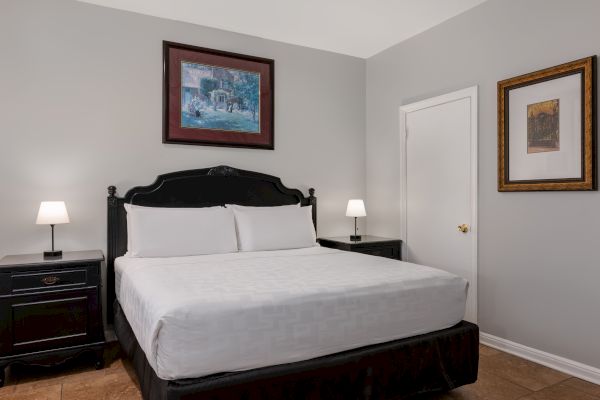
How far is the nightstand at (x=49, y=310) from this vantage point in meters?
2.60

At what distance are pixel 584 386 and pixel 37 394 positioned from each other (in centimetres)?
334

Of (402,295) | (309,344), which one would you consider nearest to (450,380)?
(402,295)

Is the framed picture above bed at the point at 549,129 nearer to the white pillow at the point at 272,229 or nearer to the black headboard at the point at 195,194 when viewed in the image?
the white pillow at the point at 272,229

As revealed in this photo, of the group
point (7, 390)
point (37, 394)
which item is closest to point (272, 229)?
point (37, 394)

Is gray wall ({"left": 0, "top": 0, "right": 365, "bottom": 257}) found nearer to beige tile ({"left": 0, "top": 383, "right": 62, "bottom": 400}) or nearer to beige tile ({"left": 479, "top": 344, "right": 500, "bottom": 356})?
beige tile ({"left": 0, "top": 383, "right": 62, "bottom": 400})

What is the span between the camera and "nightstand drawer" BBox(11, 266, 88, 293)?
2.64m

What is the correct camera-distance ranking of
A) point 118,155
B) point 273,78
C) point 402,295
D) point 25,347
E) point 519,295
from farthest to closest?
point 273,78 < point 118,155 < point 519,295 < point 25,347 < point 402,295

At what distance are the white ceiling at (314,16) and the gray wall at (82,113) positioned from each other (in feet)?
0.49

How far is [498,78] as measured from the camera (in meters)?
3.24

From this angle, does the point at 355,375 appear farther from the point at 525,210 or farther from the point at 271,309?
the point at 525,210

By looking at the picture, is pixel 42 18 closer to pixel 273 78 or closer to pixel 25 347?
pixel 273 78

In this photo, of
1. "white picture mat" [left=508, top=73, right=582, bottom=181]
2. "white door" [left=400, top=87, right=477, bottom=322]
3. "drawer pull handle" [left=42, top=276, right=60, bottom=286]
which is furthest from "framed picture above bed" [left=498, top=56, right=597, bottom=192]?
"drawer pull handle" [left=42, top=276, right=60, bottom=286]

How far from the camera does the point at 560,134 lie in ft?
9.21

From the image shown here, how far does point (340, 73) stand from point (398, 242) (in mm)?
1943
